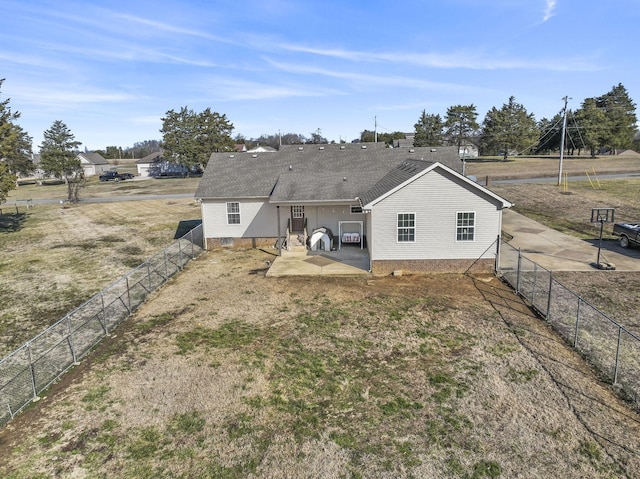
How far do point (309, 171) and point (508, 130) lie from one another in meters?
62.4

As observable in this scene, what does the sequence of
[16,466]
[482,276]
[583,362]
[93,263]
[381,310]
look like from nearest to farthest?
[16,466]
[583,362]
[381,310]
[482,276]
[93,263]

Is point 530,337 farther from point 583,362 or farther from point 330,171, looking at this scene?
point 330,171

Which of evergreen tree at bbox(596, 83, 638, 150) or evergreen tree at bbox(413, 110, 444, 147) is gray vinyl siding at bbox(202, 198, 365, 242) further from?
evergreen tree at bbox(596, 83, 638, 150)

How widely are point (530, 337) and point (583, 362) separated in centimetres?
176

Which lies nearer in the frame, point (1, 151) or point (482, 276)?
point (482, 276)

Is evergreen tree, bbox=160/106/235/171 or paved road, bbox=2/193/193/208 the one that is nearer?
paved road, bbox=2/193/193/208

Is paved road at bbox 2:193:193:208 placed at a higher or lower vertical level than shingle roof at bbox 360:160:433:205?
lower

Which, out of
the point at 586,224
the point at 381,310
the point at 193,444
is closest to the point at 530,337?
the point at 381,310

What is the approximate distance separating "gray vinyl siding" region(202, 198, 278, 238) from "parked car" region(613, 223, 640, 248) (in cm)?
1954

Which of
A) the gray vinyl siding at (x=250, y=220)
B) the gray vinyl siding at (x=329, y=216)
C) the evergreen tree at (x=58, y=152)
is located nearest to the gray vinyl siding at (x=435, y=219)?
the gray vinyl siding at (x=329, y=216)

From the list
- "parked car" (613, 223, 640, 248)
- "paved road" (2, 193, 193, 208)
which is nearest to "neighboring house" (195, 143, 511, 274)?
"parked car" (613, 223, 640, 248)

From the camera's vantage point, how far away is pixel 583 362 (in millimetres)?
12117

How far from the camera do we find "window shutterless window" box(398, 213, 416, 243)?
20.1 meters

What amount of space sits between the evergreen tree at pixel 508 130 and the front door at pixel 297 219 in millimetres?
64066
